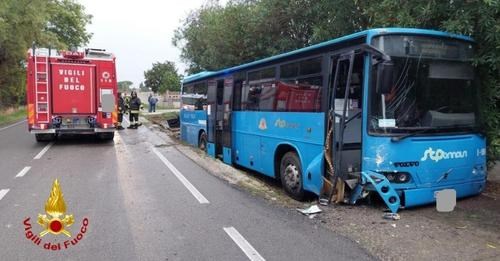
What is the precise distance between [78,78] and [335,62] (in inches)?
414

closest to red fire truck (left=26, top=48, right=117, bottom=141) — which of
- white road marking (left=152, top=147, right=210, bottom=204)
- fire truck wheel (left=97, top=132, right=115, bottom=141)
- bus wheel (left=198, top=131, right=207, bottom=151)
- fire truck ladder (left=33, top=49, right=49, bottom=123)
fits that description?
fire truck ladder (left=33, top=49, right=49, bottom=123)

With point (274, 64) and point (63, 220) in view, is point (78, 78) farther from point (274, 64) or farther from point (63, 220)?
point (63, 220)

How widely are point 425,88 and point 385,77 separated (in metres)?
0.85

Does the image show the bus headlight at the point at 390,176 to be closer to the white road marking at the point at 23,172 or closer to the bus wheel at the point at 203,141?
the white road marking at the point at 23,172

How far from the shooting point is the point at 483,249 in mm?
4906

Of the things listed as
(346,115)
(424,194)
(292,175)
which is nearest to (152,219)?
(292,175)

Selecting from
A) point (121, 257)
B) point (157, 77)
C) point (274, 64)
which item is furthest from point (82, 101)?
point (157, 77)

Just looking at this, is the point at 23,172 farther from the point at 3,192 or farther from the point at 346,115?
the point at 346,115

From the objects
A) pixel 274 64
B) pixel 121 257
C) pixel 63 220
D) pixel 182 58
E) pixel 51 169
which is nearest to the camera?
pixel 121 257

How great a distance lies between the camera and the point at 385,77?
582cm

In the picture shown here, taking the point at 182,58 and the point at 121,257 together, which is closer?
the point at 121,257

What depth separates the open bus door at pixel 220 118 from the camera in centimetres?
1162

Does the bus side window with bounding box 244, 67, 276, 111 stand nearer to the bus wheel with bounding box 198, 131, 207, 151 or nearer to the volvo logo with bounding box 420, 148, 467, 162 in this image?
the volvo logo with bounding box 420, 148, 467, 162

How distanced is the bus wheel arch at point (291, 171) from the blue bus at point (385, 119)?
0.8 inches
